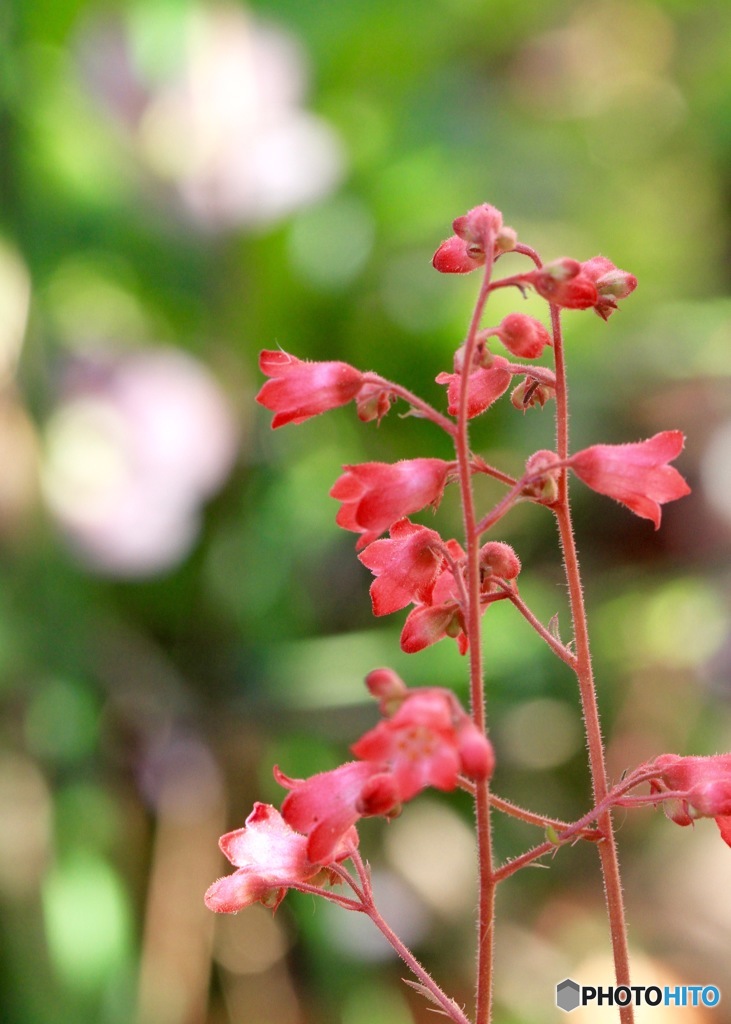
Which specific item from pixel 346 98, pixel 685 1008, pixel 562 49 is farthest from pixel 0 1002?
pixel 562 49

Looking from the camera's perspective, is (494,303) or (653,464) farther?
(494,303)

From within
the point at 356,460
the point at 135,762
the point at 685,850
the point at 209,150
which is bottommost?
the point at 685,850

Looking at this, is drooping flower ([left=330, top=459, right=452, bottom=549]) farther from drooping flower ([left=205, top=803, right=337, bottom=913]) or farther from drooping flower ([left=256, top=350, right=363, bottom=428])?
drooping flower ([left=205, top=803, right=337, bottom=913])

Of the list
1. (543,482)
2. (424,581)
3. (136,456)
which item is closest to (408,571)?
(424,581)

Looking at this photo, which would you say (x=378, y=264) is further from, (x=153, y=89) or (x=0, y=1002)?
(x=0, y=1002)

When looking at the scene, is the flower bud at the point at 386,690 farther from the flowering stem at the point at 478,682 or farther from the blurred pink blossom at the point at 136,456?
the blurred pink blossom at the point at 136,456

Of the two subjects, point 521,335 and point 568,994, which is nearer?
point 521,335

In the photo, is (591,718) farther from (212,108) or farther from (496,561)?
(212,108)
